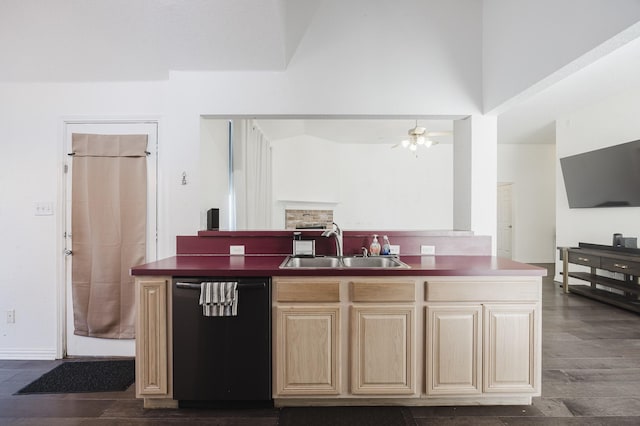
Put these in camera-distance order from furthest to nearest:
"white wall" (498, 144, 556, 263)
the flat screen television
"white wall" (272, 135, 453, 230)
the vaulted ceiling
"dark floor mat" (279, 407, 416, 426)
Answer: "white wall" (498, 144, 556, 263) → "white wall" (272, 135, 453, 230) → the flat screen television → the vaulted ceiling → "dark floor mat" (279, 407, 416, 426)

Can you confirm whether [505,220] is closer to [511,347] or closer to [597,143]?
[597,143]

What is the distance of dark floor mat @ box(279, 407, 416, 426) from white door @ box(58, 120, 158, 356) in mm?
1669

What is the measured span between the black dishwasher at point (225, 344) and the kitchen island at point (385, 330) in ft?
0.20

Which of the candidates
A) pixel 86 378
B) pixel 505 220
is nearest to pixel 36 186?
pixel 86 378

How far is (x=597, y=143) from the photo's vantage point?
4754 millimetres

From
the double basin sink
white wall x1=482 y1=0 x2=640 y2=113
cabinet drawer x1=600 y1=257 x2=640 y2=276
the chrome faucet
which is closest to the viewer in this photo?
white wall x1=482 y1=0 x2=640 y2=113

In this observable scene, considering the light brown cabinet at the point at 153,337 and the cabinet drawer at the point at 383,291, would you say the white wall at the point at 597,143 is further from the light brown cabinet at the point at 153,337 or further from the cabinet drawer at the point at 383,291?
the light brown cabinet at the point at 153,337

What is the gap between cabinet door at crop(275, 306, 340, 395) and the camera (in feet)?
6.32

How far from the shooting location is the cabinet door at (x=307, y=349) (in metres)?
1.93

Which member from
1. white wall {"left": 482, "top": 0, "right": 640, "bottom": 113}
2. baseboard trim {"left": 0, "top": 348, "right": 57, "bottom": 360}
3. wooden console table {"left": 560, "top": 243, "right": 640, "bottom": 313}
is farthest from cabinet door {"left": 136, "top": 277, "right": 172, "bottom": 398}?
wooden console table {"left": 560, "top": 243, "right": 640, "bottom": 313}

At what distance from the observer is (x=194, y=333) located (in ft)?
6.32

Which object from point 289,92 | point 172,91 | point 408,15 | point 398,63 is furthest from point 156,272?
point 408,15

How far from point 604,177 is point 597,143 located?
0.59 metres

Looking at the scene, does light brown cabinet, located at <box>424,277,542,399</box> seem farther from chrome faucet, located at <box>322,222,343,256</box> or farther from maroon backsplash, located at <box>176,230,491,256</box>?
chrome faucet, located at <box>322,222,343,256</box>
